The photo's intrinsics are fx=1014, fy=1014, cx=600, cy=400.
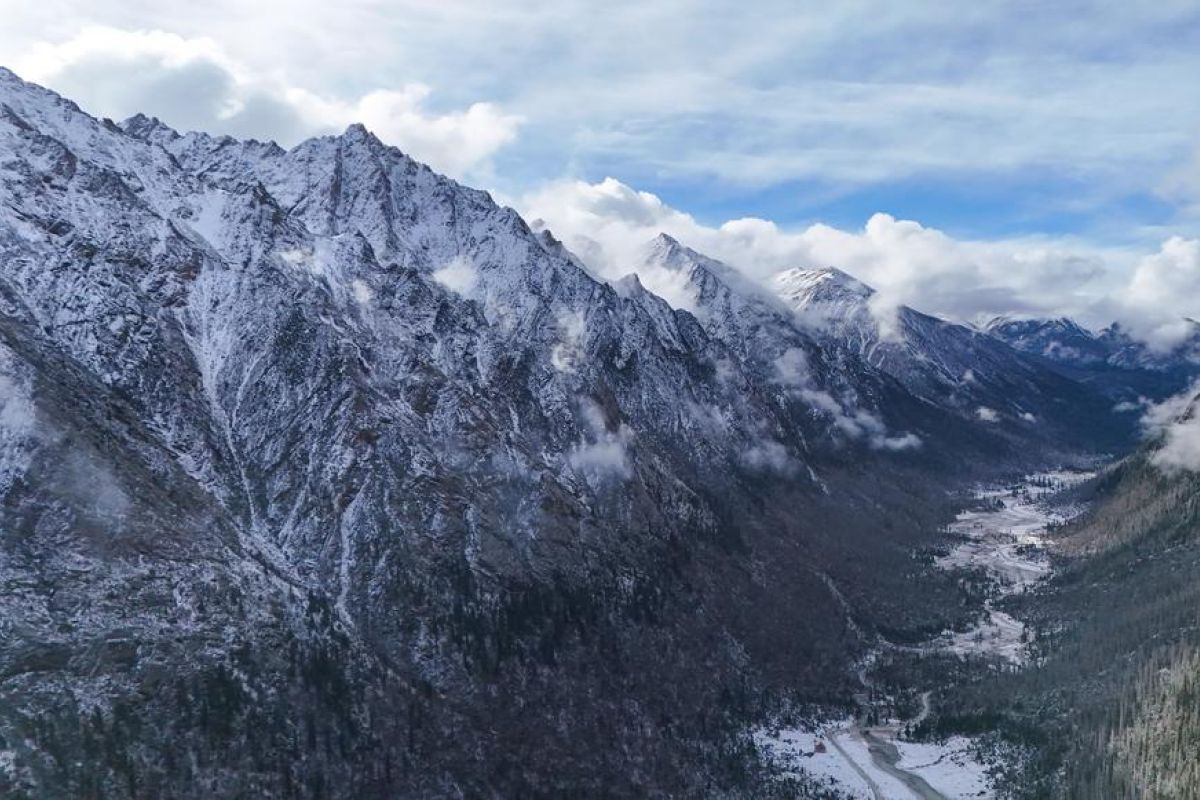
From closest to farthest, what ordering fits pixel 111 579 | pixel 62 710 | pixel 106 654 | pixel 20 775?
pixel 20 775
pixel 62 710
pixel 106 654
pixel 111 579

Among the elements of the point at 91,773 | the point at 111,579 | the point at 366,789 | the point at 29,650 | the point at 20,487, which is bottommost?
the point at 366,789

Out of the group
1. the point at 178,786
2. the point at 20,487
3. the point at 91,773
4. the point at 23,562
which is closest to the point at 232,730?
the point at 178,786

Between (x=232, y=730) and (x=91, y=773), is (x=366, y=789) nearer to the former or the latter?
(x=232, y=730)

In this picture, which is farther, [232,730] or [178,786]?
[232,730]

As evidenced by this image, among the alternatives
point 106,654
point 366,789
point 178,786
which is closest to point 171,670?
point 106,654

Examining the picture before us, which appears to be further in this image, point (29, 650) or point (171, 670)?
point (171, 670)

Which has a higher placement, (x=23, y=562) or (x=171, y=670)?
(x=23, y=562)

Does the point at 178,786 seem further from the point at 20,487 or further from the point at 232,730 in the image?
the point at 20,487

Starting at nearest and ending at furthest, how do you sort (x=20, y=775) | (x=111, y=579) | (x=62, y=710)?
(x=20, y=775), (x=62, y=710), (x=111, y=579)

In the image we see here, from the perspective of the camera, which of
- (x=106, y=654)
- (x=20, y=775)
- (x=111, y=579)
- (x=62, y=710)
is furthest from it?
(x=111, y=579)
